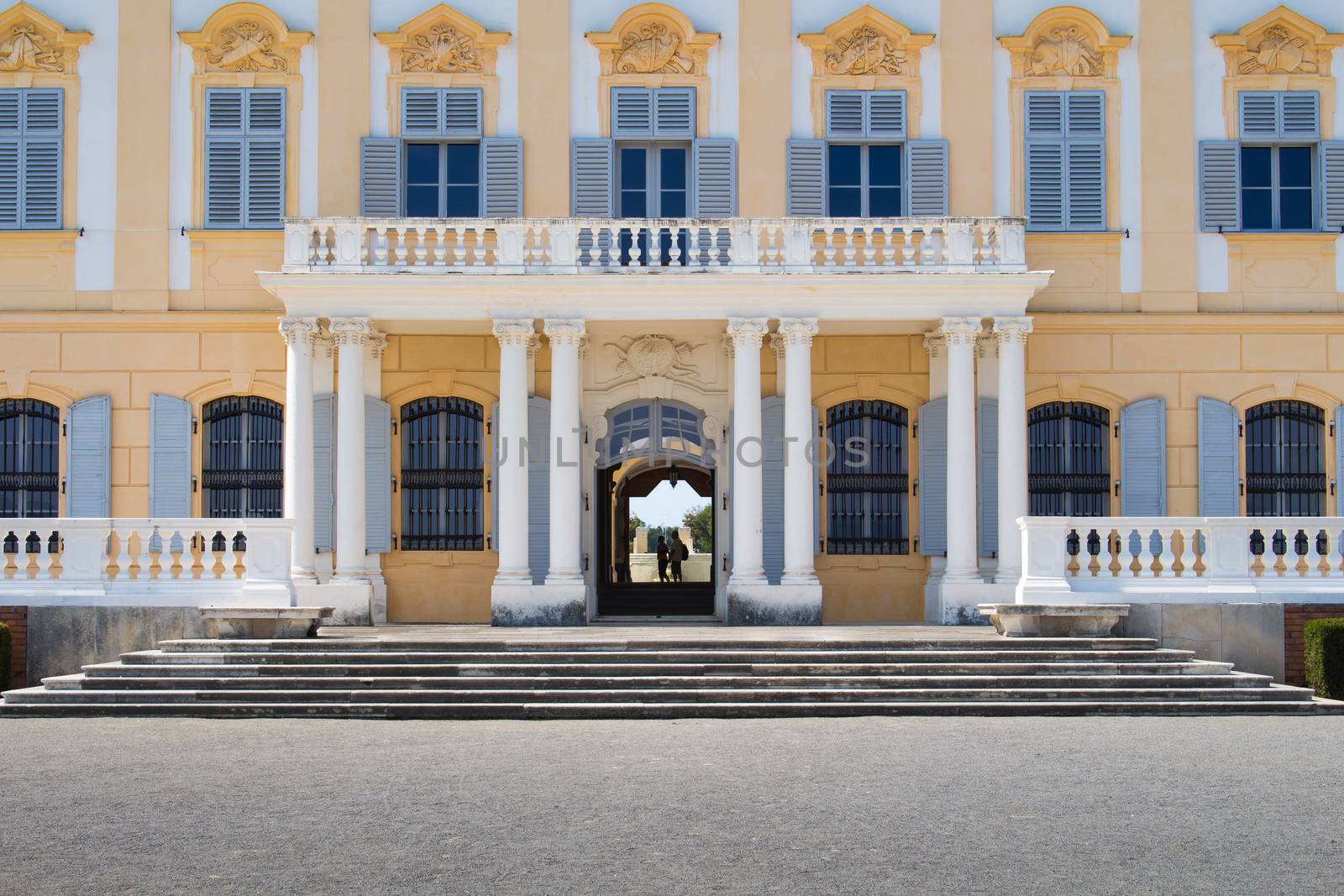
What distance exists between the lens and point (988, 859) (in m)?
7.83

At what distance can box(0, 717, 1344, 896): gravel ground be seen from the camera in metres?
7.49

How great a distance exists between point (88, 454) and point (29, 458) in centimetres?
91

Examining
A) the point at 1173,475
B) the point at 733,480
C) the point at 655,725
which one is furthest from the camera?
the point at 1173,475

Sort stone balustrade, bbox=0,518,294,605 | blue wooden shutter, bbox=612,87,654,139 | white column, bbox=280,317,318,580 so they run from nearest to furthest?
1. stone balustrade, bbox=0,518,294,605
2. white column, bbox=280,317,318,580
3. blue wooden shutter, bbox=612,87,654,139

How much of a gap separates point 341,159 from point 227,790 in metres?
13.0

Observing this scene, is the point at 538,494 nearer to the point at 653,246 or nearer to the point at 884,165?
the point at 653,246

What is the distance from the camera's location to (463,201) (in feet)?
69.8

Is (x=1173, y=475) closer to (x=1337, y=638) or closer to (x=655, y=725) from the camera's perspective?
(x=1337, y=638)

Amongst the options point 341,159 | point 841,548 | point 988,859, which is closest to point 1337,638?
point 841,548

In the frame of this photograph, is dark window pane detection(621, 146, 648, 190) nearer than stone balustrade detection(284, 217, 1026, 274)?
No

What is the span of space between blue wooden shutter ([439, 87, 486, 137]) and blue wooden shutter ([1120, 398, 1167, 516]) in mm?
10037

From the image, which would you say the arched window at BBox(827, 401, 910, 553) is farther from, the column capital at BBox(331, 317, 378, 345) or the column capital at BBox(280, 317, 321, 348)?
the column capital at BBox(280, 317, 321, 348)

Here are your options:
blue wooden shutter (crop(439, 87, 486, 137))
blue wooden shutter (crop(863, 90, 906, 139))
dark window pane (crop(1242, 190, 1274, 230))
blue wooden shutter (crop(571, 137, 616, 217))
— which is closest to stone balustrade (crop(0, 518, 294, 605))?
blue wooden shutter (crop(571, 137, 616, 217))

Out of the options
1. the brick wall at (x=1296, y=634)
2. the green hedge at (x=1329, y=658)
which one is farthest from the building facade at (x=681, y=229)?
the green hedge at (x=1329, y=658)
